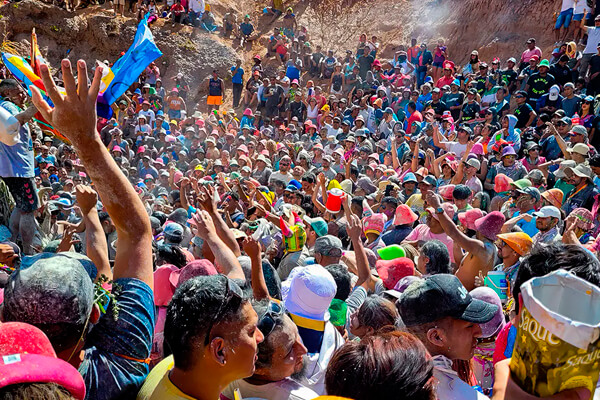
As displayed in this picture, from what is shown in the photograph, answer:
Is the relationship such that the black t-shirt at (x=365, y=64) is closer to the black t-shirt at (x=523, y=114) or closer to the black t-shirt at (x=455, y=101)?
the black t-shirt at (x=455, y=101)

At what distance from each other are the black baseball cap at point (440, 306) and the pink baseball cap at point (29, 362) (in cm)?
135

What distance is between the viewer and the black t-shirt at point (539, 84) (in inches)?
429

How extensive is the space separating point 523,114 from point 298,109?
6.87m

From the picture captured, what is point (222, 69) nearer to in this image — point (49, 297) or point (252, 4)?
point (252, 4)

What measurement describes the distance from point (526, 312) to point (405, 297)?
835mm

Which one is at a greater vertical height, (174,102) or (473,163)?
(473,163)

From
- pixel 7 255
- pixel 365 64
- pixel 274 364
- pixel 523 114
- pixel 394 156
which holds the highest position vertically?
pixel 274 364

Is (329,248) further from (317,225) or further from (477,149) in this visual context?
(477,149)

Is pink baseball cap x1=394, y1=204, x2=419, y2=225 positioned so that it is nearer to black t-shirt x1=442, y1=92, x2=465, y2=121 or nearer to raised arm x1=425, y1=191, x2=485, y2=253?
raised arm x1=425, y1=191, x2=485, y2=253

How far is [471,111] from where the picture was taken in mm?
11391

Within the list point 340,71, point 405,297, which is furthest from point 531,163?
point 340,71

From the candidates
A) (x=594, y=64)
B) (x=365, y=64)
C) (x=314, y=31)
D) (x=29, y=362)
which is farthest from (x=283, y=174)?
(x=314, y=31)

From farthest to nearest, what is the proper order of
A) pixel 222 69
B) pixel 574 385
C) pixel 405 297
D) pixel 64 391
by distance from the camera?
1. pixel 222 69
2. pixel 405 297
3. pixel 574 385
4. pixel 64 391

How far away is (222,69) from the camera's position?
20.8 m
